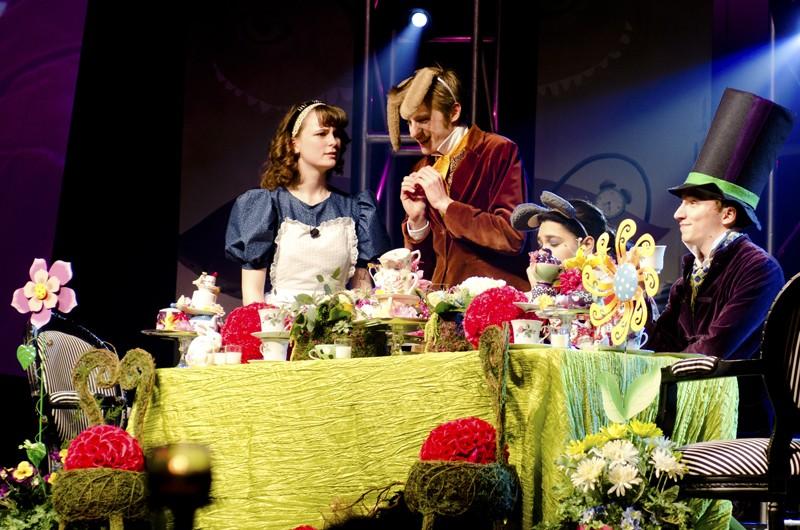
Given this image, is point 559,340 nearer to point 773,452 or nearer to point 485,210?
point 773,452

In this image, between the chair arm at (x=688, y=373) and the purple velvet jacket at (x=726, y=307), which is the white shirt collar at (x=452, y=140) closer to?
the purple velvet jacket at (x=726, y=307)

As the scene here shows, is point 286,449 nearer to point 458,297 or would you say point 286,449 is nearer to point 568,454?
point 458,297

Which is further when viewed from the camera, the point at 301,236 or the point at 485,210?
the point at 485,210

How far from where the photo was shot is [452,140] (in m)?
5.39

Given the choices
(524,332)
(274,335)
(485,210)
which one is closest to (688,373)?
(524,332)

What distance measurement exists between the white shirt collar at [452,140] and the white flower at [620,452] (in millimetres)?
3179

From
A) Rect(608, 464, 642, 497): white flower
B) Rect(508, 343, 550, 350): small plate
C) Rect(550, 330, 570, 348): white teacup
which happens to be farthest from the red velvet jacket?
Rect(608, 464, 642, 497): white flower

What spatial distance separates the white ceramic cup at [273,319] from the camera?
127 inches

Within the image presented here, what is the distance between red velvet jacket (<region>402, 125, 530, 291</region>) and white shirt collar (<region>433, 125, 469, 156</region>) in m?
0.05

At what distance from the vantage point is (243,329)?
3340mm

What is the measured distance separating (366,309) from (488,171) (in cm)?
236

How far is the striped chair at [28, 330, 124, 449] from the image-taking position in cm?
397

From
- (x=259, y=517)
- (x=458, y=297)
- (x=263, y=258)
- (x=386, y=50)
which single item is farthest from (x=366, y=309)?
(x=386, y=50)

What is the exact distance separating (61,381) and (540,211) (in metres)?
2.21
